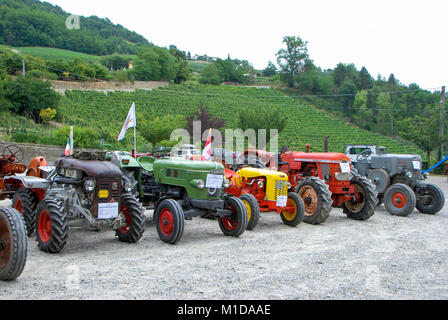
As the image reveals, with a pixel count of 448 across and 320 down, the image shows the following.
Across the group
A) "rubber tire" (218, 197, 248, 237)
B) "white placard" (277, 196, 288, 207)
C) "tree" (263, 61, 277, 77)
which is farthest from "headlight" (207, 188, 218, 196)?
"tree" (263, 61, 277, 77)

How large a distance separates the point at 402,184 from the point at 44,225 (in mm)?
8818

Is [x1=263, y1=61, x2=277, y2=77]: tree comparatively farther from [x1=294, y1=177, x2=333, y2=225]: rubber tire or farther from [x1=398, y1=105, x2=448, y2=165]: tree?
[x1=294, y1=177, x2=333, y2=225]: rubber tire

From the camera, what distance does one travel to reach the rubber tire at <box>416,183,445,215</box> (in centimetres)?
1170

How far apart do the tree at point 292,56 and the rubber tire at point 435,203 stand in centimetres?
8066

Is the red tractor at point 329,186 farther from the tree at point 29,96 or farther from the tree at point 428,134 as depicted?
the tree at point 29,96

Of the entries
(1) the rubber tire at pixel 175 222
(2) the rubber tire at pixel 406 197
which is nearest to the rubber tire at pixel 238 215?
(1) the rubber tire at pixel 175 222

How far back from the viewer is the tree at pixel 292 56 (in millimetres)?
91938

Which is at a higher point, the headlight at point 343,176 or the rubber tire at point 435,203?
the headlight at point 343,176

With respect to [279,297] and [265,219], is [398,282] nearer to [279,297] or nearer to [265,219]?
[279,297]

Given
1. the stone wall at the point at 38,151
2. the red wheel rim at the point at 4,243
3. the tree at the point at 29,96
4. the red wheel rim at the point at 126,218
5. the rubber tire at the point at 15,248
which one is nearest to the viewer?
the rubber tire at the point at 15,248

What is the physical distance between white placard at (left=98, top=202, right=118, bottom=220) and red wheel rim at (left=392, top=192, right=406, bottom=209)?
783 cm

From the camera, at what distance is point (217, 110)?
56344mm
